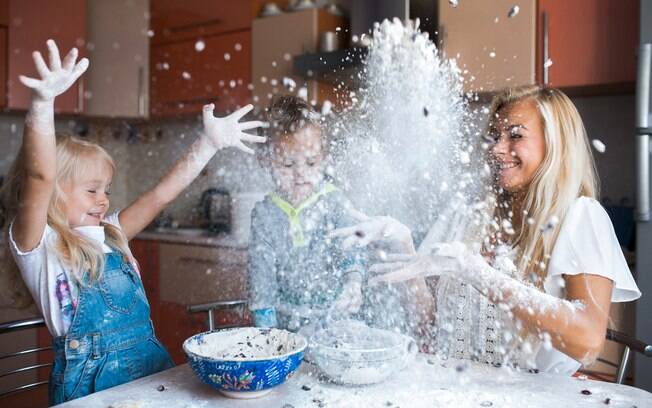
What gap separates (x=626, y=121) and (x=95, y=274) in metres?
2.04

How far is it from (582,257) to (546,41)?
3.97 feet

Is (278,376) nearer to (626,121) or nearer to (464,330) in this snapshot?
(464,330)

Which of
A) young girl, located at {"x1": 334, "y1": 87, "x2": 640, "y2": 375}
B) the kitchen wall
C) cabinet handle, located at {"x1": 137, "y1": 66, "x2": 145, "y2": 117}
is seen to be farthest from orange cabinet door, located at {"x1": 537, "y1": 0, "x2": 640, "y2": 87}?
cabinet handle, located at {"x1": 137, "y1": 66, "x2": 145, "y2": 117}

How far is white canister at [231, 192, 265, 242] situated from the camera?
2814 mm

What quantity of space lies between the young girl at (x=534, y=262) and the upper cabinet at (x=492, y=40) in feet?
2.04

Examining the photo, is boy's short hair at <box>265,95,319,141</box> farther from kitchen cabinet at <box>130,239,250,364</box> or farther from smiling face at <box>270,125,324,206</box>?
kitchen cabinet at <box>130,239,250,364</box>

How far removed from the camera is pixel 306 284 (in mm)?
1521

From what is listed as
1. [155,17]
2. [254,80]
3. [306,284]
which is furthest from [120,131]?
[306,284]

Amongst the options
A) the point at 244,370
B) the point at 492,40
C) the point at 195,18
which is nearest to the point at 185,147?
the point at 195,18

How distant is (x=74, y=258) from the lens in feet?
4.04

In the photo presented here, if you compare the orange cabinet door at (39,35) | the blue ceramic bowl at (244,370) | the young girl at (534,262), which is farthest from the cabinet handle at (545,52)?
the orange cabinet door at (39,35)

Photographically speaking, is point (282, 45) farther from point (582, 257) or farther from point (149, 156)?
point (582, 257)

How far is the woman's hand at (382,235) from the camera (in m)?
1.30

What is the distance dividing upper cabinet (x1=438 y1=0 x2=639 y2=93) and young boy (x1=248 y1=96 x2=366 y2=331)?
0.70 m
